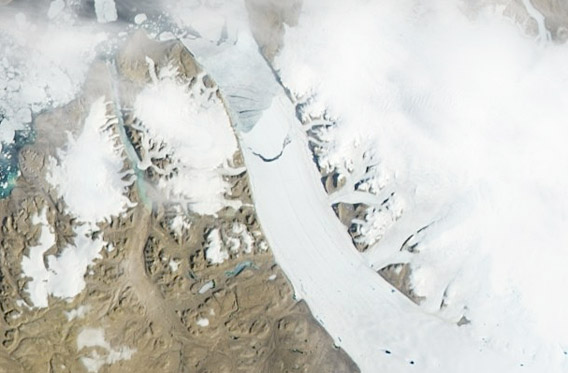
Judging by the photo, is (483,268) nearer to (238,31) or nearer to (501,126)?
(501,126)

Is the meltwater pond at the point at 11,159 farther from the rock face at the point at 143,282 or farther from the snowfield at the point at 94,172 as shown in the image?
the snowfield at the point at 94,172

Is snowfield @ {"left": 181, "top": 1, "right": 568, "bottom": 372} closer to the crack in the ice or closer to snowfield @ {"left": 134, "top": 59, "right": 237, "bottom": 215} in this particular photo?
the crack in the ice

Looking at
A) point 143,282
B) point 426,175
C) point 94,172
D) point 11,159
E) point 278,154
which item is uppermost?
Answer: point 426,175

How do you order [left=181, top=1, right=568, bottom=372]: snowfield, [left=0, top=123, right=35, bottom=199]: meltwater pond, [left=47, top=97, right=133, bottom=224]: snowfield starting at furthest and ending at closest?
[left=0, top=123, right=35, bottom=199]: meltwater pond
[left=47, top=97, right=133, bottom=224]: snowfield
[left=181, top=1, right=568, bottom=372]: snowfield

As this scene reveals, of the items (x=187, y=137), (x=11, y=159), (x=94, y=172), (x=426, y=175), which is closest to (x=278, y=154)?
(x=187, y=137)

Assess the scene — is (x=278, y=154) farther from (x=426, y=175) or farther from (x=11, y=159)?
(x=11, y=159)

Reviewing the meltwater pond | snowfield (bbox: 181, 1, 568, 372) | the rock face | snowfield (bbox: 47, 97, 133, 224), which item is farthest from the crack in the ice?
the meltwater pond

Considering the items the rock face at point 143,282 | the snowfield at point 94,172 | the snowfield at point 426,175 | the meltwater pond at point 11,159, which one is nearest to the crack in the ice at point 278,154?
the snowfield at point 426,175

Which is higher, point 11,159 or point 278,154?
point 278,154
